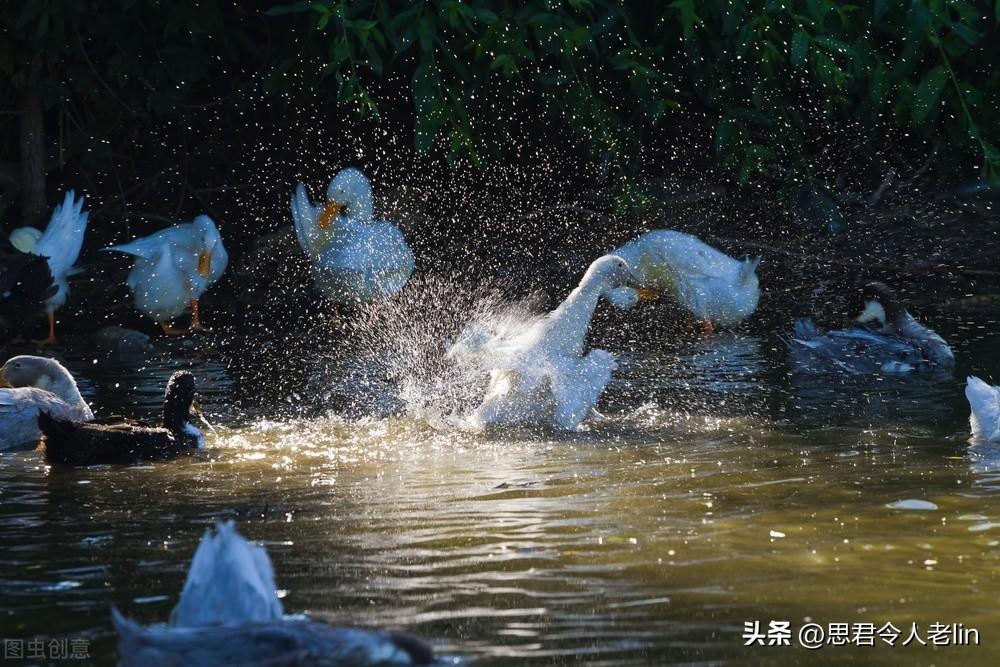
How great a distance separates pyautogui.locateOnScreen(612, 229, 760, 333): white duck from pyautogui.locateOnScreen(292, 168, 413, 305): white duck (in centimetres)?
155

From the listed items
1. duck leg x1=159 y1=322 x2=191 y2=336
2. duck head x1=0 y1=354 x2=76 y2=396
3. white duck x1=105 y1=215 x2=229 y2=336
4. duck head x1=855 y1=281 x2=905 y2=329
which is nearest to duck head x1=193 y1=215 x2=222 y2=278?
white duck x1=105 y1=215 x2=229 y2=336

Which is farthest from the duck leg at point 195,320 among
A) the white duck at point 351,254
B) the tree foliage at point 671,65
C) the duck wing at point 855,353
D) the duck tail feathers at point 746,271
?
the duck wing at point 855,353

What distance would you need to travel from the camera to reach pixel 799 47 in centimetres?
859

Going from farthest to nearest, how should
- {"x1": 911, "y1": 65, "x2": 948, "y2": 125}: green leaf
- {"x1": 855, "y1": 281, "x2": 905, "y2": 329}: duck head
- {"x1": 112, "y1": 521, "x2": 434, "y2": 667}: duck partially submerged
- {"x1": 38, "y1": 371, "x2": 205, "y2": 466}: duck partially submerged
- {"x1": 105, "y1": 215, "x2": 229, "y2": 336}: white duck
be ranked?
{"x1": 105, "y1": 215, "x2": 229, "y2": 336}: white duck, {"x1": 911, "y1": 65, "x2": 948, "y2": 125}: green leaf, {"x1": 855, "y1": 281, "x2": 905, "y2": 329}: duck head, {"x1": 38, "y1": 371, "x2": 205, "y2": 466}: duck partially submerged, {"x1": 112, "y1": 521, "x2": 434, "y2": 667}: duck partially submerged

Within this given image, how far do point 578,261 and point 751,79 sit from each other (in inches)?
70.9

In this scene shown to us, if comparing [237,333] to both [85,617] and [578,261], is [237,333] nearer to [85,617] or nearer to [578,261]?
[578,261]

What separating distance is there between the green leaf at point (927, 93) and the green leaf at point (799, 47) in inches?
51.2

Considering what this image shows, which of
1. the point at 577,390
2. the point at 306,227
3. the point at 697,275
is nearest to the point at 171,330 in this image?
the point at 306,227

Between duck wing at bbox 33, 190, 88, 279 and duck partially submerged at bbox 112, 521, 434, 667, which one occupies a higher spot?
duck wing at bbox 33, 190, 88, 279

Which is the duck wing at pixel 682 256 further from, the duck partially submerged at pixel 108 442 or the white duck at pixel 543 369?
the duck partially submerged at pixel 108 442

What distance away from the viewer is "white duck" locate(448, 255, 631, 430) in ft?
21.3

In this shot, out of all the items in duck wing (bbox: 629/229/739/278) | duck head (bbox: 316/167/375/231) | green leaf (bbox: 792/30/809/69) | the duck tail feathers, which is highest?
green leaf (bbox: 792/30/809/69)

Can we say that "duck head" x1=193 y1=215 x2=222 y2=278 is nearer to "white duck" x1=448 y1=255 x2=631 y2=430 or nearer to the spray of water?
the spray of water

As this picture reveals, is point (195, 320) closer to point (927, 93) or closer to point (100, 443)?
point (100, 443)
